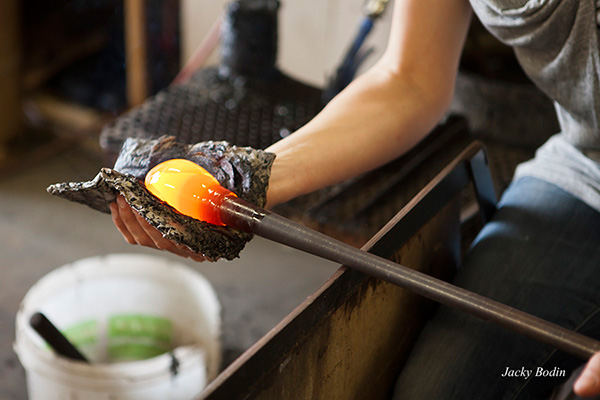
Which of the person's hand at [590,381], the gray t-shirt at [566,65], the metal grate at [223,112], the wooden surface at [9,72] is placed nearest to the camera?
the person's hand at [590,381]

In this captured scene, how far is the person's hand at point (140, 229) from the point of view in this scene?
2.05ft

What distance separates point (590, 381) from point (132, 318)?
2.98 ft

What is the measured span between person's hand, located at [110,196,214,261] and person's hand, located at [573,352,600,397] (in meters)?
0.36

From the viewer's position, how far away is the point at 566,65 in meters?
0.74

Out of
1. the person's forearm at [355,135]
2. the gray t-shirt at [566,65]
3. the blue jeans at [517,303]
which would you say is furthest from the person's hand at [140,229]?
the gray t-shirt at [566,65]

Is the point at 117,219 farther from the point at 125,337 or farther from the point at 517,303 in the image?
the point at 125,337

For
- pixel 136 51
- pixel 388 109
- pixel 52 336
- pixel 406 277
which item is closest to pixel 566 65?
pixel 388 109

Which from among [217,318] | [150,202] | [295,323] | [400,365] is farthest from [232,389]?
[217,318]

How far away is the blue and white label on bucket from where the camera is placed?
1.19 m

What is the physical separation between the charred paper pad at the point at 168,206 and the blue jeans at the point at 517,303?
252 mm

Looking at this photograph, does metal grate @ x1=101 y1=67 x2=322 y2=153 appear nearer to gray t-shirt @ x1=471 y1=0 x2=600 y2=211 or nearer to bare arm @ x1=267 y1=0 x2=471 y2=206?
bare arm @ x1=267 y1=0 x2=471 y2=206

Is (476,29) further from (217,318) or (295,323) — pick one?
(295,323)

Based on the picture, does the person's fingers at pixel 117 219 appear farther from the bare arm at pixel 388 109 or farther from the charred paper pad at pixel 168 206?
the bare arm at pixel 388 109

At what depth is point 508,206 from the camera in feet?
2.67
